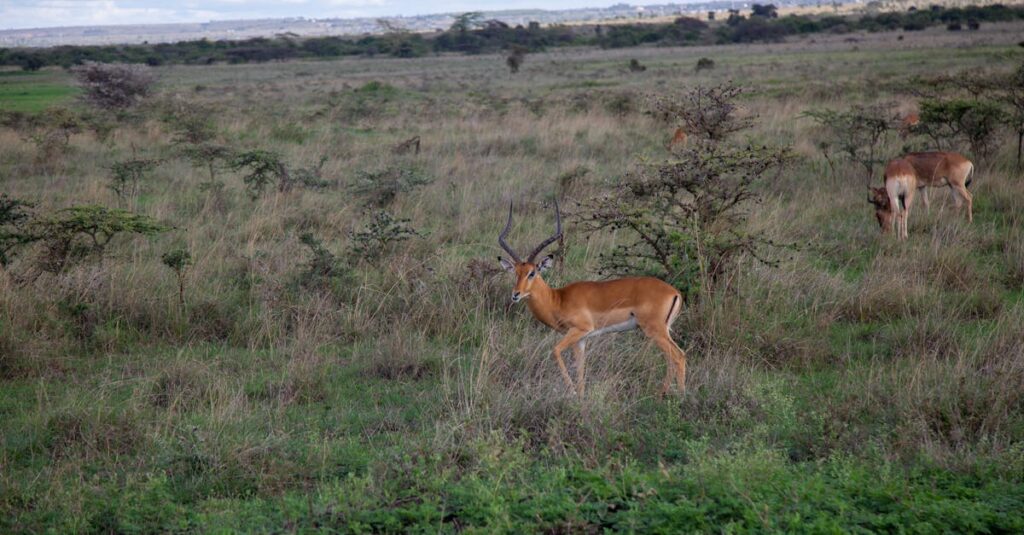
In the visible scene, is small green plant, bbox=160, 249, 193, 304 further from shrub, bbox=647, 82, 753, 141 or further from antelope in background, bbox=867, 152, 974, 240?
antelope in background, bbox=867, 152, 974, 240

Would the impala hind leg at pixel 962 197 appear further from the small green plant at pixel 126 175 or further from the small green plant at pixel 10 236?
the small green plant at pixel 126 175

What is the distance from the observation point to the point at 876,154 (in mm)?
16281

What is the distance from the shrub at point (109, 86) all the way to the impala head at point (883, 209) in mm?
22758

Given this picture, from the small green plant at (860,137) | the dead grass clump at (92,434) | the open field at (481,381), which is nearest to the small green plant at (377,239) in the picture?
the open field at (481,381)

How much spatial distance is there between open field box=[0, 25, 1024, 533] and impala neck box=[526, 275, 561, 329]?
23cm

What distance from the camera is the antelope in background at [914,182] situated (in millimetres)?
11852

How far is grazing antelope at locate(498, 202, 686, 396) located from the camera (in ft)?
23.2

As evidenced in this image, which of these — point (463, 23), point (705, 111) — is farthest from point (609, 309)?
point (463, 23)

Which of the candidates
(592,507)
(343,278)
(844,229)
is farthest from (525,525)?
(844,229)

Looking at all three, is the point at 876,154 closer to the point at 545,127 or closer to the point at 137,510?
the point at 545,127

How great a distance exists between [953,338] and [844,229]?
449cm

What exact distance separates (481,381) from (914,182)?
815 cm

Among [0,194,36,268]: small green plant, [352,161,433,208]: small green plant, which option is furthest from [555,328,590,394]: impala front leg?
[352,161,433,208]: small green plant

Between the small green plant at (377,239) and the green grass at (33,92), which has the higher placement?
the green grass at (33,92)
